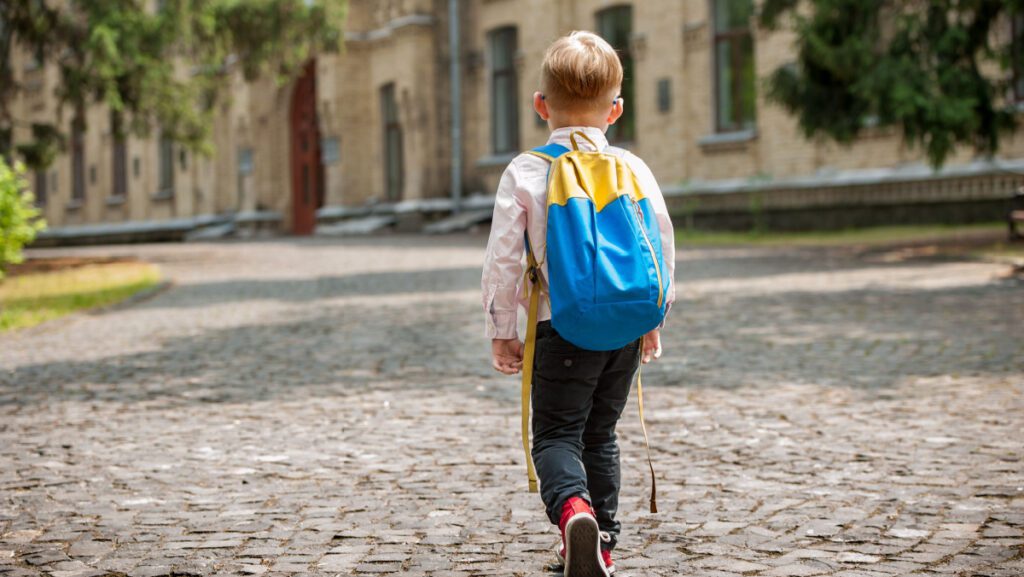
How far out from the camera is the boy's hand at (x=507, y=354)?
333 centimetres

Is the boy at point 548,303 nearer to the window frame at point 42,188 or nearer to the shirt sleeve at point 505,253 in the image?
the shirt sleeve at point 505,253

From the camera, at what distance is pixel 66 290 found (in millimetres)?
14828

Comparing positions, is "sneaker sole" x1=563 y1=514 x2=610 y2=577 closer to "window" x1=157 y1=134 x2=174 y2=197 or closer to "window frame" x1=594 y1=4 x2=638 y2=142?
"window frame" x1=594 y1=4 x2=638 y2=142

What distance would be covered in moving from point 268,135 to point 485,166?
889 centimetres

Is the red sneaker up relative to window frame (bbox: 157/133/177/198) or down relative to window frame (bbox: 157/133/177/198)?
down

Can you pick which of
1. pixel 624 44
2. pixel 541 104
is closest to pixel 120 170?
pixel 624 44

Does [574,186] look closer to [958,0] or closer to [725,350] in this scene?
[725,350]

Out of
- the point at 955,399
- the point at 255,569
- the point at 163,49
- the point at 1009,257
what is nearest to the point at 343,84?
the point at 163,49

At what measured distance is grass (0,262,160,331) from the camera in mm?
Answer: 11962

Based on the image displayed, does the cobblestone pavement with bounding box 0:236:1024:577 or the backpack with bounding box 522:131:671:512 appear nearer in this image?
the backpack with bounding box 522:131:671:512

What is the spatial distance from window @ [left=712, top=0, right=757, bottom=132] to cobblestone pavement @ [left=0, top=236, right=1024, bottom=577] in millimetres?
13857

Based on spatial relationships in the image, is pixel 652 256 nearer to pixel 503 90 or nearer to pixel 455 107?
pixel 503 90

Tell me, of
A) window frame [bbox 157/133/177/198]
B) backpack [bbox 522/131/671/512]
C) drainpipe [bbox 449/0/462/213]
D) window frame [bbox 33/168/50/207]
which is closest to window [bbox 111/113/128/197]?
window frame [bbox 157/133/177/198]

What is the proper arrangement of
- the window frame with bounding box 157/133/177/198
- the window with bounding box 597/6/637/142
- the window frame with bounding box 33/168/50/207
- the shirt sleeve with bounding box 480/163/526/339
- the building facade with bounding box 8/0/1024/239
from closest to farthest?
the shirt sleeve with bounding box 480/163/526/339 < the building facade with bounding box 8/0/1024/239 < the window with bounding box 597/6/637/142 < the window frame with bounding box 157/133/177/198 < the window frame with bounding box 33/168/50/207
